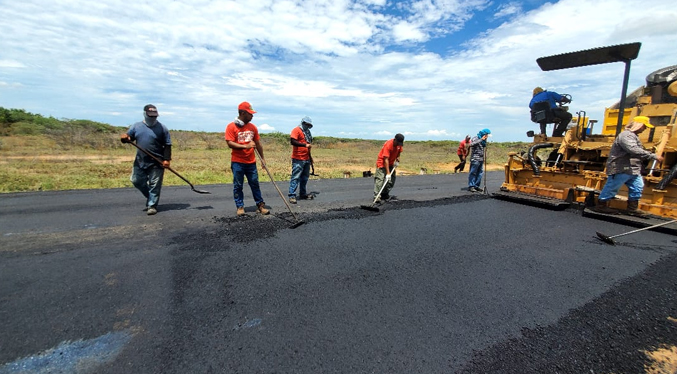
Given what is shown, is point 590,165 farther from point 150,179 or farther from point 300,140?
point 150,179

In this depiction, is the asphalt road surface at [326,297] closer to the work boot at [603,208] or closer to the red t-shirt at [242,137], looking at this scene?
the work boot at [603,208]

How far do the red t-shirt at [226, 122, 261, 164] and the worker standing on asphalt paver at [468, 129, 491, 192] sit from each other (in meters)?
5.89

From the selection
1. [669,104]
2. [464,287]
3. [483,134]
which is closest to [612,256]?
[464,287]

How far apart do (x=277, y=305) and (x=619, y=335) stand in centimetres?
253

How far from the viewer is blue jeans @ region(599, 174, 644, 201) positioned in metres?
5.44

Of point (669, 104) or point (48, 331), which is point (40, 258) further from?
point (669, 104)

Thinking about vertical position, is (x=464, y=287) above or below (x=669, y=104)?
below

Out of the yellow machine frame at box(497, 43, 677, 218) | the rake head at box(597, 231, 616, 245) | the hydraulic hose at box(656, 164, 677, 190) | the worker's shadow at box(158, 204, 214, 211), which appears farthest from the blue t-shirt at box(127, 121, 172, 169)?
the hydraulic hose at box(656, 164, 677, 190)

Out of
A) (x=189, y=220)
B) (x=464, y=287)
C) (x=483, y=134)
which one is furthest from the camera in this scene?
(x=483, y=134)

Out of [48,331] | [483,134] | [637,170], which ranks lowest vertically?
[48,331]

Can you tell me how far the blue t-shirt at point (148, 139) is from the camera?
17.5 ft

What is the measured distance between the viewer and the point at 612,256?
3.97 meters

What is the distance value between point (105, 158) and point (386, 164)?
16.7 metres

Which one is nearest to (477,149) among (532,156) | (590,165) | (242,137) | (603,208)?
(532,156)
